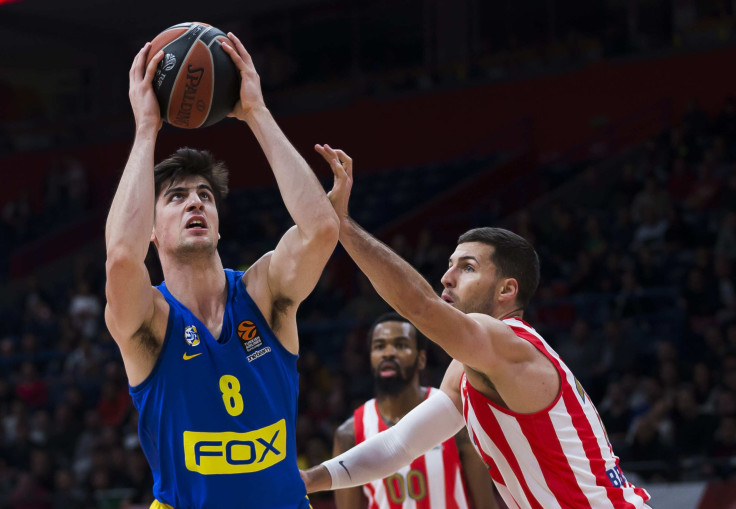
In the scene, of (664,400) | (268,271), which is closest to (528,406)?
(268,271)

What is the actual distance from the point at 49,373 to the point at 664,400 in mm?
9222

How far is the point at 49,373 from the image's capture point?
1441cm

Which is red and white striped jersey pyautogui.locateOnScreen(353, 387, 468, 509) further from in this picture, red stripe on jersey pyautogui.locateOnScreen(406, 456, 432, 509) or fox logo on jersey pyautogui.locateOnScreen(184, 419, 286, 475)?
fox logo on jersey pyautogui.locateOnScreen(184, 419, 286, 475)

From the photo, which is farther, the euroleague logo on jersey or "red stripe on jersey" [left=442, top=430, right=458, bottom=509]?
"red stripe on jersey" [left=442, top=430, right=458, bottom=509]

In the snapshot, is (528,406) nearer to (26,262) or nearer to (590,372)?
(590,372)

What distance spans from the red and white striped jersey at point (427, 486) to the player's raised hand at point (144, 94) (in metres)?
2.86

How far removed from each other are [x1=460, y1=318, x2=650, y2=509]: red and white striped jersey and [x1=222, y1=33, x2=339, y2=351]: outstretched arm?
92 centimetres

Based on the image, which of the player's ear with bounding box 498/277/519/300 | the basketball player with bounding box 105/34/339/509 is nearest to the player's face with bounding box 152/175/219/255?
the basketball player with bounding box 105/34/339/509

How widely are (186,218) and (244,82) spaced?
1.82 ft

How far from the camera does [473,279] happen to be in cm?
411

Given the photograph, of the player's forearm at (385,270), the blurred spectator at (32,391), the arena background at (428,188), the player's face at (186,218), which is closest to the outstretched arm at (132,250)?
the player's face at (186,218)

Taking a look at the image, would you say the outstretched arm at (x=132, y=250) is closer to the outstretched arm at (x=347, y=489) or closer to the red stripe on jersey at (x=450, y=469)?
the outstretched arm at (x=347, y=489)

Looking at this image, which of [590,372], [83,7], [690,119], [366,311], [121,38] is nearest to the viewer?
[590,372]

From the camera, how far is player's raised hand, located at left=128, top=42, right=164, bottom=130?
11.4 ft
